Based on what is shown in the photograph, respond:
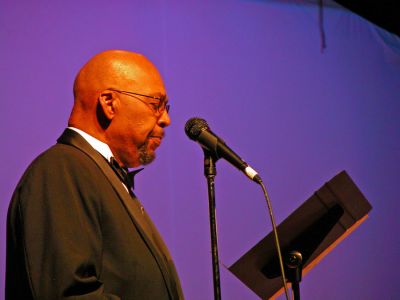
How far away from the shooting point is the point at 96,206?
158cm

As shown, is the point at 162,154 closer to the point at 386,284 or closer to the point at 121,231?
the point at 121,231

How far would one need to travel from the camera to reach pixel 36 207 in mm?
1485

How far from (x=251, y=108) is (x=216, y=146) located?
4.98ft

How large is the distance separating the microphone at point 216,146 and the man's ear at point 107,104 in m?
0.26

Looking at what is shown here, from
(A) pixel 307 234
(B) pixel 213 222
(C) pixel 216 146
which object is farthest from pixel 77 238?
(A) pixel 307 234

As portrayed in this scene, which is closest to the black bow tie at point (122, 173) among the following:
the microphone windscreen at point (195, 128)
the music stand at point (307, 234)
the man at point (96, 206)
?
the man at point (96, 206)

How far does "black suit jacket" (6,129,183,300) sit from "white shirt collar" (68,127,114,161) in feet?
0.25

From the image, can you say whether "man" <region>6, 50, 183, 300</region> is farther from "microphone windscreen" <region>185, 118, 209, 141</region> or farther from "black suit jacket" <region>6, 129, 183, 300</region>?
"microphone windscreen" <region>185, 118, 209, 141</region>

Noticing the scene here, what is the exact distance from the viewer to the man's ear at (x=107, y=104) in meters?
1.84

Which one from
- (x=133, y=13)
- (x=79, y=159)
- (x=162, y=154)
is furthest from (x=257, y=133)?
(x=79, y=159)

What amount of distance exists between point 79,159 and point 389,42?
10.4 ft

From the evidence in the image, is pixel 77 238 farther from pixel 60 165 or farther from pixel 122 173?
pixel 122 173

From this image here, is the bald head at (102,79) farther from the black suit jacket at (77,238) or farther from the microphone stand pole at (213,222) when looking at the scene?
the microphone stand pole at (213,222)

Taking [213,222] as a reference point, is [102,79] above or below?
above
